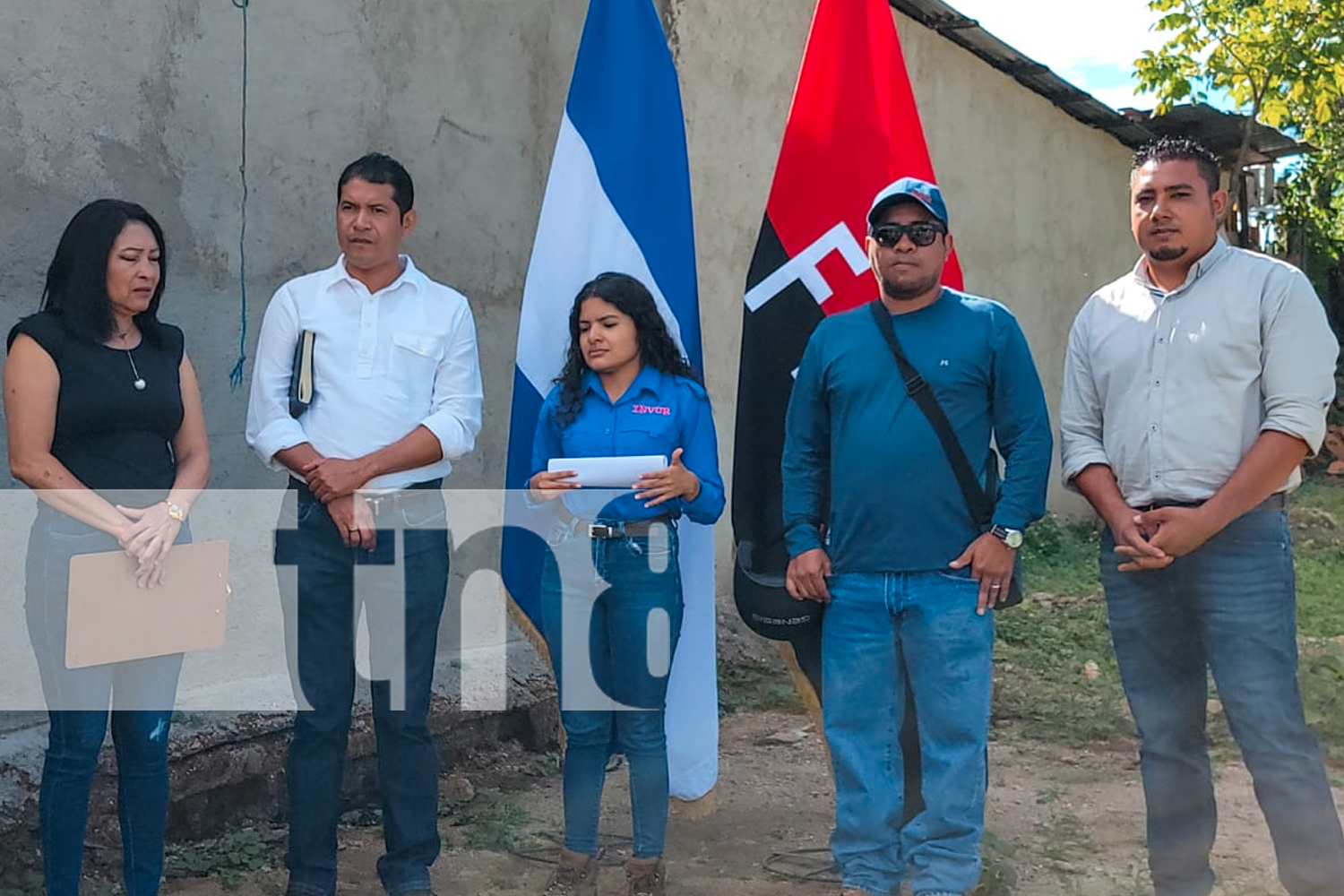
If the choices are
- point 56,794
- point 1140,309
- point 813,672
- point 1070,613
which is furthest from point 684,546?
point 1070,613

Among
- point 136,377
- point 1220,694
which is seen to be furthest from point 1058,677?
point 136,377

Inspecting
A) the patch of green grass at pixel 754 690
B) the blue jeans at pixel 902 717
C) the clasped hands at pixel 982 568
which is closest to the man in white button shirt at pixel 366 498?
the clasped hands at pixel 982 568

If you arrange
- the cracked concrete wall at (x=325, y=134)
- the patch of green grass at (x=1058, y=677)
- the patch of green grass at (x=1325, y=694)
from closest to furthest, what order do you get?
the cracked concrete wall at (x=325, y=134) < the patch of green grass at (x=1325, y=694) < the patch of green grass at (x=1058, y=677)

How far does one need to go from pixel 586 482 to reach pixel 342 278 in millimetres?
863

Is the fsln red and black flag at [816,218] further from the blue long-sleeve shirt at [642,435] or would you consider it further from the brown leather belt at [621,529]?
the brown leather belt at [621,529]

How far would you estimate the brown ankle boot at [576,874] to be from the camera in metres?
3.91

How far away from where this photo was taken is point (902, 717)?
370 centimetres

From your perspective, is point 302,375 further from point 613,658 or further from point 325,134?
point 325,134

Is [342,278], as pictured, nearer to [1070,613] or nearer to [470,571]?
[470,571]

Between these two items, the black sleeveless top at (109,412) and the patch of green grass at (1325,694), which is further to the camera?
the patch of green grass at (1325,694)

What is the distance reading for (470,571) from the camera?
568cm

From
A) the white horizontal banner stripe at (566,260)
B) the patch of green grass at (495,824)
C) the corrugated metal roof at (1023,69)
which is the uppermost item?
the corrugated metal roof at (1023,69)

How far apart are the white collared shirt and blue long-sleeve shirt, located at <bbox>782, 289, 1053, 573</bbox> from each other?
1.06 m

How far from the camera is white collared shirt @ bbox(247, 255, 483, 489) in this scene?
371 cm
